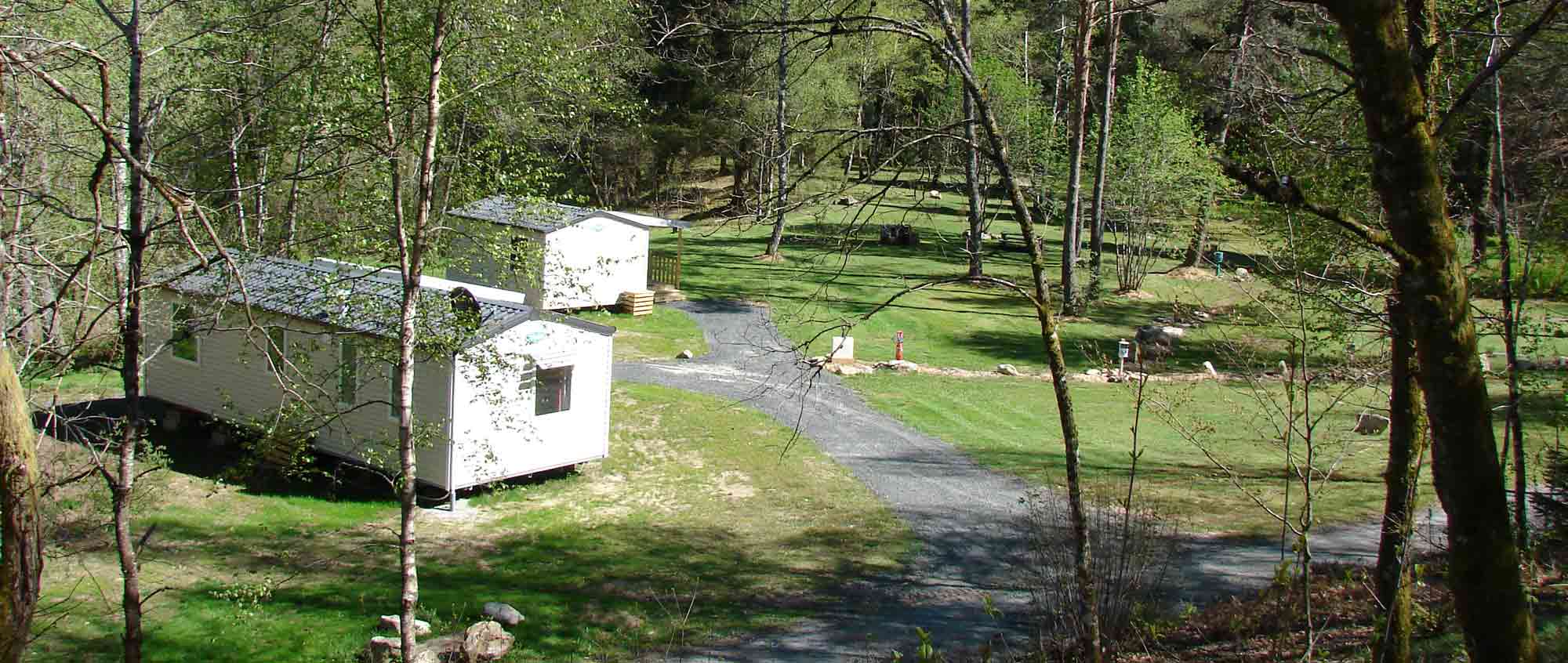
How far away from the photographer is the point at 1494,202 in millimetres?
9664

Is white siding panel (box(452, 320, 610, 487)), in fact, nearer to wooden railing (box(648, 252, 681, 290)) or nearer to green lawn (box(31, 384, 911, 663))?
green lawn (box(31, 384, 911, 663))

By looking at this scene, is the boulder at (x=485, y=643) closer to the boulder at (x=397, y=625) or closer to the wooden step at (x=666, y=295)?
the boulder at (x=397, y=625)

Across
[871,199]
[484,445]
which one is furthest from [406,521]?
[871,199]

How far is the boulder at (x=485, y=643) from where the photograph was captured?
9.88m

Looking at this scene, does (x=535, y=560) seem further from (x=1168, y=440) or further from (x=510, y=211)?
(x=1168, y=440)

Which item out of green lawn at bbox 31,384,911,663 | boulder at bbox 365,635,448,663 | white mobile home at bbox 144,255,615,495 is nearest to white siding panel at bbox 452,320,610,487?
white mobile home at bbox 144,255,615,495

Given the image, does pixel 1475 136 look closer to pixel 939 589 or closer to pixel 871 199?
pixel 939 589

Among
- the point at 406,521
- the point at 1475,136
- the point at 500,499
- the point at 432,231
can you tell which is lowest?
the point at 500,499

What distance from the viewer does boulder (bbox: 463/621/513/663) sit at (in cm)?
988

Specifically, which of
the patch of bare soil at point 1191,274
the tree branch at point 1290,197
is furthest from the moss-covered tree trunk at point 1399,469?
the patch of bare soil at point 1191,274

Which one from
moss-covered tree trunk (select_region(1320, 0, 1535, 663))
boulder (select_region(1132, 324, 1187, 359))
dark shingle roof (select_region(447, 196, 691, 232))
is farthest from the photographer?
boulder (select_region(1132, 324, 1187, 359))

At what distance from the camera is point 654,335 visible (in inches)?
992

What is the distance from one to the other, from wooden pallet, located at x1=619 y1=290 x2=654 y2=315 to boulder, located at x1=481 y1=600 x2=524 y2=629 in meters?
16.3

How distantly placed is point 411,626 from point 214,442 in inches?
426
